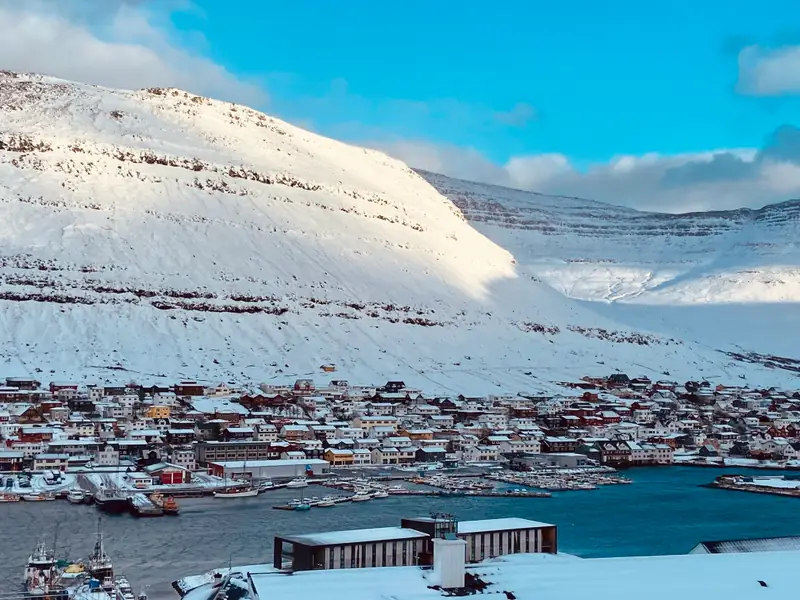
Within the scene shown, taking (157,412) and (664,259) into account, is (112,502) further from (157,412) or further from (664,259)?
(664,259)

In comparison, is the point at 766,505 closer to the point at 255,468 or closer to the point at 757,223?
the point at 255,468

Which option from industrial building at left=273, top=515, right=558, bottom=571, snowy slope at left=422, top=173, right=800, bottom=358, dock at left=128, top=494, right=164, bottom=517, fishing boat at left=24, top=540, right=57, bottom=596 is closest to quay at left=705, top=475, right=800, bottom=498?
dock at left=128, top=494, right=164, bottom=517

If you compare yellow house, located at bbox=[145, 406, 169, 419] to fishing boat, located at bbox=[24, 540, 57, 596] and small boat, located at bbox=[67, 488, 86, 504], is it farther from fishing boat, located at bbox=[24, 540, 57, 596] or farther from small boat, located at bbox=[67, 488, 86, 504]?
fishing boat, located at bbox=[24, 540, 57, 596]

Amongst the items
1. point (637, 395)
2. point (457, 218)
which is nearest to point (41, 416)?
point (637, 395)

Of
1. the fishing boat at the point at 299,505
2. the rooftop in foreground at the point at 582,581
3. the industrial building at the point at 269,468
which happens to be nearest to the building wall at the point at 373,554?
the rooftop in foreground at the point at 582,581

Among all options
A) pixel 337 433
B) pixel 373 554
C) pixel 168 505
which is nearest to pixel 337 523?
pixel 168 505
